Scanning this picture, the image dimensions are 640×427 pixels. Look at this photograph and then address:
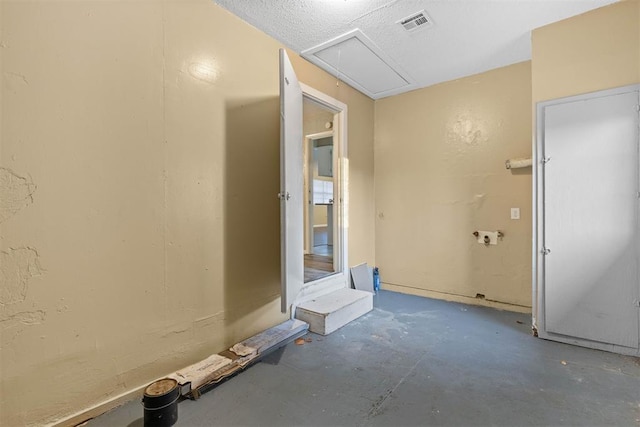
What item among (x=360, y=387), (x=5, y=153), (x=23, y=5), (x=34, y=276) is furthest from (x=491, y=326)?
(x=23, y=5)

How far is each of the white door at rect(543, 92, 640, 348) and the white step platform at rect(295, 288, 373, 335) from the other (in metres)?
1.65

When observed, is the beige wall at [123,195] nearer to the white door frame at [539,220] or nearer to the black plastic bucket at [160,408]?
the black plastic bucket at [160,408]

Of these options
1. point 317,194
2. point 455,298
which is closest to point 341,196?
point 455,298

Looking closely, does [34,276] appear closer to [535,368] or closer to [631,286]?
[535,368]

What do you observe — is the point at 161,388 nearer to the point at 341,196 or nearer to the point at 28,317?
the point at 28,317

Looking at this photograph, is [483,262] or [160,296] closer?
[160,296]

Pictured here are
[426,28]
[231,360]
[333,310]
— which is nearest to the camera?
[231,360]

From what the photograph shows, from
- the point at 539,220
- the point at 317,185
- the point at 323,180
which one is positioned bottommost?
the point at 539,220

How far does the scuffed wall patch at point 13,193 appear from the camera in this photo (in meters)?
1.40

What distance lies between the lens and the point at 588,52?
2.44m

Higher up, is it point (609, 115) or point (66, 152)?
point (609, 115)

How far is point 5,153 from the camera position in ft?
4.58

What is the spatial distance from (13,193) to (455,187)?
3.86m

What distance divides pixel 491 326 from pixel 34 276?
3464 millimetres
